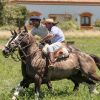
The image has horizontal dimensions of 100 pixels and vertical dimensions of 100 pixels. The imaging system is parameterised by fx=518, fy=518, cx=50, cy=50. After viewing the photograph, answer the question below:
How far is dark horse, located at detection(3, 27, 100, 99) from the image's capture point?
1251cm

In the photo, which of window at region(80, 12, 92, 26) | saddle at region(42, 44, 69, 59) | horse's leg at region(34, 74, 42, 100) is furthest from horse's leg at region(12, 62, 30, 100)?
window at region(80, 12, 92, 26)

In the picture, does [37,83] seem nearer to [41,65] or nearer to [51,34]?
[41,65]

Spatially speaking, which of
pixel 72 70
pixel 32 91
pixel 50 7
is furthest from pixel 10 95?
pixel 50 7

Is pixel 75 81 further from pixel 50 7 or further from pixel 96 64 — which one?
pixel 50 7

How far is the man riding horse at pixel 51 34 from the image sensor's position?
41.9 feet


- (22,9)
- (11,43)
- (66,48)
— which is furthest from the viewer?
(22,9)

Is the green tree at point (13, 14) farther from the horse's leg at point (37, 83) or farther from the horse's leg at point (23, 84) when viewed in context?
the horse's leg at point (37, 83)

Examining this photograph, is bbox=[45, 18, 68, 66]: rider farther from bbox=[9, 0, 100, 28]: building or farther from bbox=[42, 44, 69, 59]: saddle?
bbox=[9, 0, 100, 28]: building

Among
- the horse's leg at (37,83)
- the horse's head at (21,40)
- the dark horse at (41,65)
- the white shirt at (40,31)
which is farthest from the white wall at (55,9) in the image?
the horse's leg at (37,83)

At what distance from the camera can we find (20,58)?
12.7 metres

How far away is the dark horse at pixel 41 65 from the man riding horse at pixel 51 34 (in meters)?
0.26

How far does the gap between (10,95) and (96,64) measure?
Answer: 253 centimetres

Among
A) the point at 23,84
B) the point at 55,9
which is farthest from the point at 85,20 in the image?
the point at 23,84

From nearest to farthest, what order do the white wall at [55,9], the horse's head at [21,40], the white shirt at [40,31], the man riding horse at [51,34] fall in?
the horse's head at [21,40] → the man riding horse at [51,34] → the white shirt at [40,31] → the white wall at [55,9]
